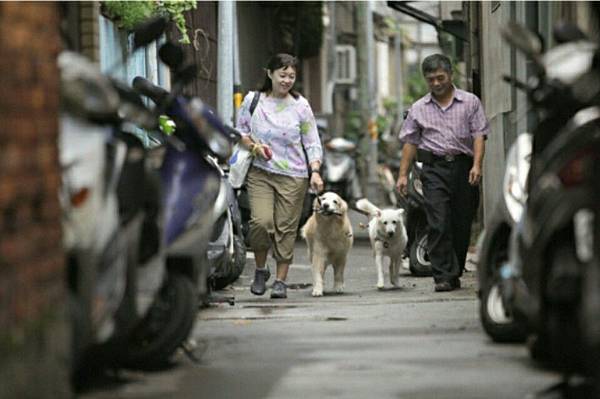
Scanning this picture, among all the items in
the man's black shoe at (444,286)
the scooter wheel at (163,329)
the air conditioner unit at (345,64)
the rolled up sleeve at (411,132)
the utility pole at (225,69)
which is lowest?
the man's black shoe at (444,286)

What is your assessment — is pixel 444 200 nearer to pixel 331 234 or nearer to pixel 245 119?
pixel 331 234

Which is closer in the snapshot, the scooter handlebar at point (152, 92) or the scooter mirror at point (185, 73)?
the scooter mirror at point (185, 73)

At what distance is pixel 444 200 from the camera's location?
45.4ft

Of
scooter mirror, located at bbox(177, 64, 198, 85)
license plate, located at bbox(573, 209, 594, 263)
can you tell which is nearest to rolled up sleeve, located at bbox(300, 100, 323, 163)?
scooter mirror, located at bbox(177, 64, 198, 85)

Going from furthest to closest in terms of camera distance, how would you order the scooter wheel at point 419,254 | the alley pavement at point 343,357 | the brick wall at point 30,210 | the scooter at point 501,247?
the scooter wheel at point 419,254 → the scooter at point 501,247 → the alley pavement at point 343,357 → the brick wall at point 30,210

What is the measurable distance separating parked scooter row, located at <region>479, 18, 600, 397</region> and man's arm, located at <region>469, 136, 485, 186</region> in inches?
197

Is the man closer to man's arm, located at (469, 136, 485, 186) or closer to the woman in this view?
man's arm, located at (469, 136, 485, 186)

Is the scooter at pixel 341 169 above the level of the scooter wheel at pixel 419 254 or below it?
above

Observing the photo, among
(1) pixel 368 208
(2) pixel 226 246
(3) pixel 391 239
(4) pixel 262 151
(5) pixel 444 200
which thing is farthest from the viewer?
(1) pixel 368 208

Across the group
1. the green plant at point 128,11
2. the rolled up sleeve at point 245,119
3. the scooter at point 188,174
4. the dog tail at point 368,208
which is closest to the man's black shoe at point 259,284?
the rolled up sleeve at point 245,119

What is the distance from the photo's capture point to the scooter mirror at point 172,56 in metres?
8.88

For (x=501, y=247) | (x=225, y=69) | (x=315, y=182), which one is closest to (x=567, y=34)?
(x=501, y=247)

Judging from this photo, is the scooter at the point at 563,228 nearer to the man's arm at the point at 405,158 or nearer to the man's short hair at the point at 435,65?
the man's short hair at the point at 435,65

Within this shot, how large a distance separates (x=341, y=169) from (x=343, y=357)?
2145cm
